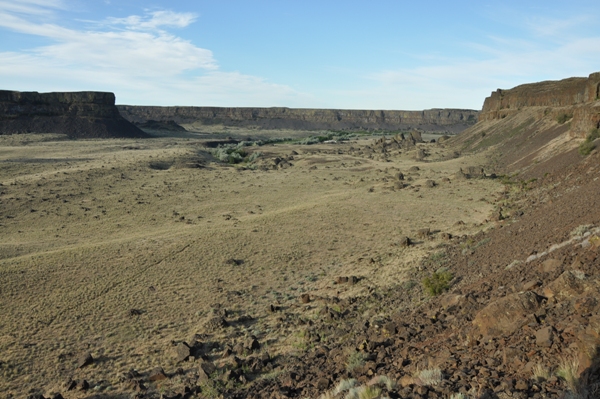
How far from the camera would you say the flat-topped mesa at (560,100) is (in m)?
28.2

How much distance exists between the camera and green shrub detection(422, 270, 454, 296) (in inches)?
446

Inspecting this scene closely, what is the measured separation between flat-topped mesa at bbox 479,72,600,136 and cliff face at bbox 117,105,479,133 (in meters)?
83.4

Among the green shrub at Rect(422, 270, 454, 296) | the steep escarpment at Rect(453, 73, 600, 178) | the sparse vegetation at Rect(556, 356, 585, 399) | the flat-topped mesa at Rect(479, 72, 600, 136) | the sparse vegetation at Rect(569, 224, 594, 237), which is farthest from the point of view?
the flat-topped mesa at Rect(479, 72, 600, 136)

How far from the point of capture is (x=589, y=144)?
24125 millimetres

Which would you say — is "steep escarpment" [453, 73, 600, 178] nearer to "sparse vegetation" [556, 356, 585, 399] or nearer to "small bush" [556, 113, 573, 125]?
"small bush" [556, 113, 573, 125]

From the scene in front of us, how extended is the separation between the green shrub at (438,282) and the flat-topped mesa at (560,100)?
61.1 feet

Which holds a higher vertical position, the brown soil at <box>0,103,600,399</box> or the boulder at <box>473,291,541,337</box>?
the boulder at <box>473,291,541,337</box>

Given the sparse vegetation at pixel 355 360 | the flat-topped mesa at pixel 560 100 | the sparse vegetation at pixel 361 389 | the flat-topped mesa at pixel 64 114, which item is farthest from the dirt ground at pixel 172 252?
the flat-topped mesa at pixel 64 114

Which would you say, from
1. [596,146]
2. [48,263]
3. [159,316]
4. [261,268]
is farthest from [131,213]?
[596,146]

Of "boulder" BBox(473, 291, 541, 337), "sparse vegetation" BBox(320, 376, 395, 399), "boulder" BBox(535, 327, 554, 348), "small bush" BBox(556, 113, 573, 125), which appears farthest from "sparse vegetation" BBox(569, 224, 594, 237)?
"small bush" BBox(556, 113, 573, 125)

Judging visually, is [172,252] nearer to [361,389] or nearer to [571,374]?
[361,389]

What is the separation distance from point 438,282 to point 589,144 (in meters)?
16.6

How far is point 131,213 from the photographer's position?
85.6 ft

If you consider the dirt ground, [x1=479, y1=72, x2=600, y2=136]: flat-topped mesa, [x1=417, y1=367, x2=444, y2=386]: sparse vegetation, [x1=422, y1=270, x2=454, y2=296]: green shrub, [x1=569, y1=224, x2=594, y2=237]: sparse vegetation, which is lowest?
the dirt ground
